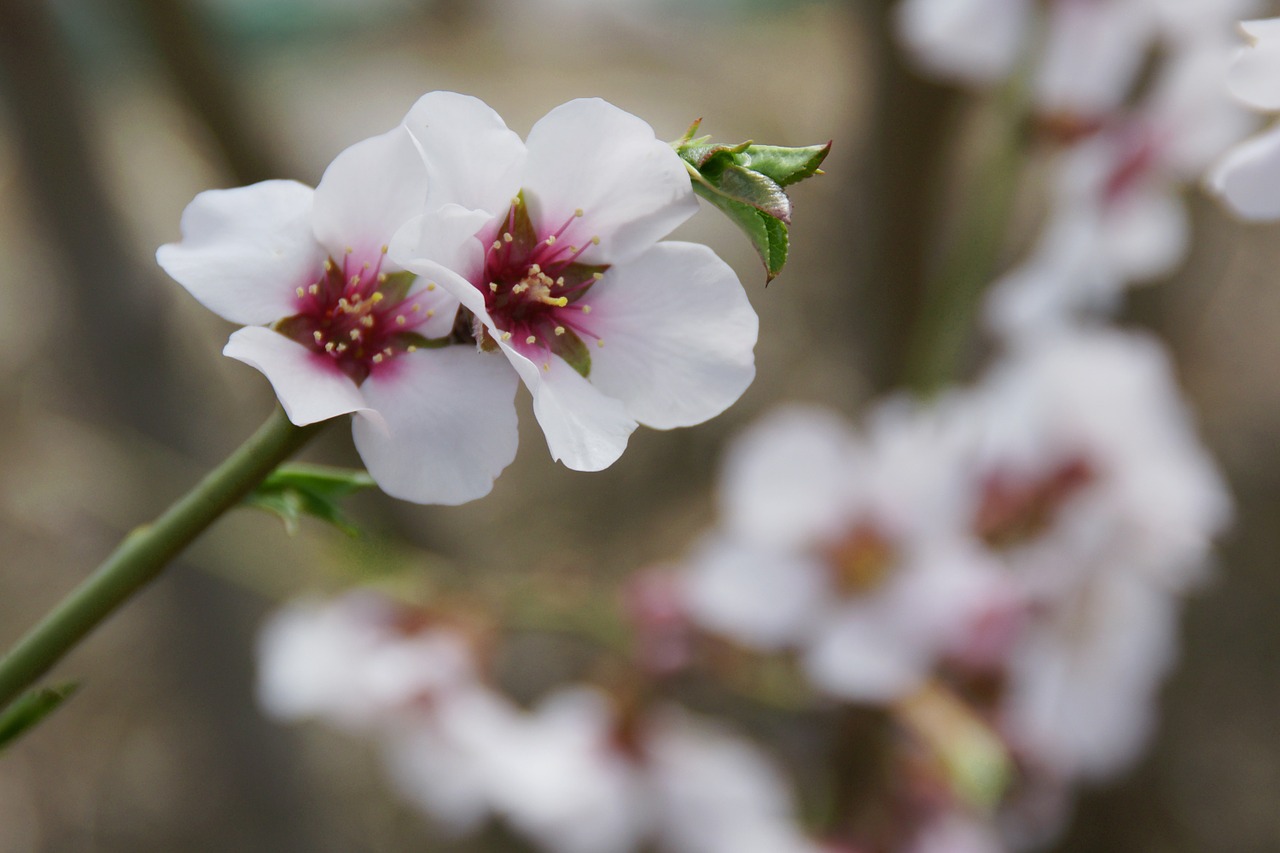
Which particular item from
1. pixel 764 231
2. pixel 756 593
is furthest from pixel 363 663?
pixel 764 231

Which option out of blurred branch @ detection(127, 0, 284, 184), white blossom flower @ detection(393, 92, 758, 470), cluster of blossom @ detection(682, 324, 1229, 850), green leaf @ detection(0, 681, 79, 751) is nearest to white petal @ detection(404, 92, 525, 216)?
white blossom flower @ detection(393, 92, 758, 470)

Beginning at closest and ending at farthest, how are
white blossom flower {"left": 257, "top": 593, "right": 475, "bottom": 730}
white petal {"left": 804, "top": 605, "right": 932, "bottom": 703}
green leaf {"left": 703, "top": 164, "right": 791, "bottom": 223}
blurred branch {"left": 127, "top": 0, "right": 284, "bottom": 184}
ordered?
green leaf {"left": 703, "top": 164, "right": 791, "bottom": 223}, white petal {"left": 804, "top": 605, "right": 932, "bottom": 703}, white blossom flower {"left": 257, "top": 593, "right": 475, "bottom": 730}, blurred branch {"left": 127, "top": 0, "right": 284, "bottom": 184}

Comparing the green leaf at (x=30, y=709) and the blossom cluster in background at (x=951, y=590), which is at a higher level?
the green leaf at (x=30, y=709)

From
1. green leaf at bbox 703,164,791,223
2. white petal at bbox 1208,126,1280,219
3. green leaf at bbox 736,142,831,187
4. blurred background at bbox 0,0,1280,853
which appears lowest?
blurred background at bbox 0,0,1280,853

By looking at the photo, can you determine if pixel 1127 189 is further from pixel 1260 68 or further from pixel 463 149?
pixel 463 149

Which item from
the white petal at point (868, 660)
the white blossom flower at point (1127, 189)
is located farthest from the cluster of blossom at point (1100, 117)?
the white petal at point (868, 660)

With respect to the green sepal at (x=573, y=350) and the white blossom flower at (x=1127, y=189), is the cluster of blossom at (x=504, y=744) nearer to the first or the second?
the white blossom flower at (x=1127, y=189)

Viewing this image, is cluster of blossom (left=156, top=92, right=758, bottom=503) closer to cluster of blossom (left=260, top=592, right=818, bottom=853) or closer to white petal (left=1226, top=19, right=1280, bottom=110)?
white petal (left=1226, top=19, right=1280, bottom=110)
